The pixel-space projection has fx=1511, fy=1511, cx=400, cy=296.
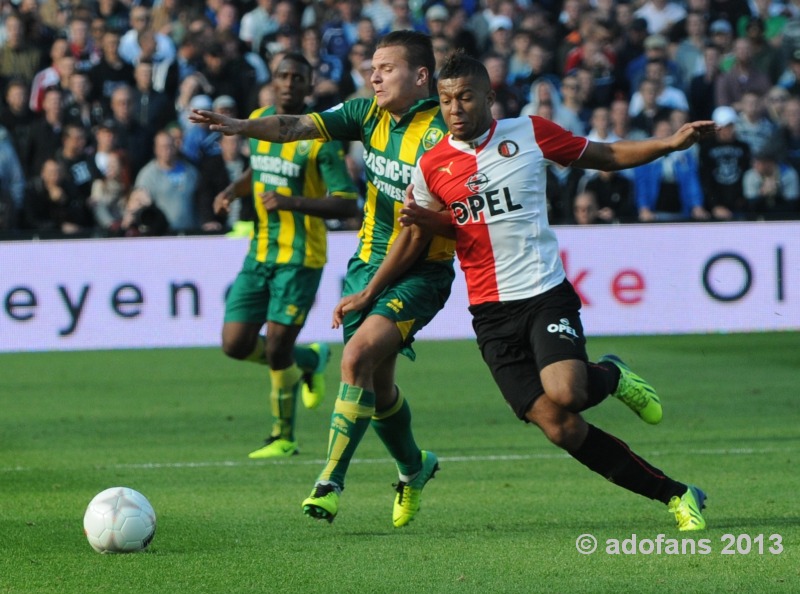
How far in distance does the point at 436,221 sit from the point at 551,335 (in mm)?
703

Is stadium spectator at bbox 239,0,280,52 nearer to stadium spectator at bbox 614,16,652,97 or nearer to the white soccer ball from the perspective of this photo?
stadium spectator at bbox 614,16,652,97

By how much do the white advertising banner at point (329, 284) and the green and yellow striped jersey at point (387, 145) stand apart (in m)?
7.50

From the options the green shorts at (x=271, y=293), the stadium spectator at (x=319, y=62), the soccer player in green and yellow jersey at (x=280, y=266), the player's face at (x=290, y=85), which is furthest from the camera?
the stadium spectator at (x=319, y=62)

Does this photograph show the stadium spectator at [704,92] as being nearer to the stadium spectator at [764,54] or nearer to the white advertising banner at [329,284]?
the stadium spectator at [764,54]

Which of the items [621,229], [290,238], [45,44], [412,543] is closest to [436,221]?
[412,543]

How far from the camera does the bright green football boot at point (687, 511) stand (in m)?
6.43

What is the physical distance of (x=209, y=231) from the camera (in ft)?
49.5

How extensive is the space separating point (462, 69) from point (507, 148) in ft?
1.30

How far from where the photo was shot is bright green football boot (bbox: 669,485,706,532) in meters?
6.43

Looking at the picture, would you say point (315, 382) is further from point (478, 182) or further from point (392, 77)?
point (478, 182)

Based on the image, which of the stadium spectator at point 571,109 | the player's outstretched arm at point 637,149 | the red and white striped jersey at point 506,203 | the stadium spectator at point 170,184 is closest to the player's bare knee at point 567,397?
the red and white striped jersey at point 506,203

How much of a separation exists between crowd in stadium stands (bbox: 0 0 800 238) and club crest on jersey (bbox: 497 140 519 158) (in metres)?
8.75

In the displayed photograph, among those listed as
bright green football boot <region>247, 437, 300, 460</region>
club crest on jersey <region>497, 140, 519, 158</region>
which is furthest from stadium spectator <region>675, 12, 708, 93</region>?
club crest on jersey <region>497, 140, 519, 158</region>

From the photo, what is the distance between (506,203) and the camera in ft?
21.1
